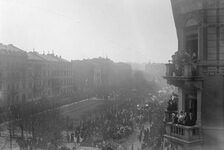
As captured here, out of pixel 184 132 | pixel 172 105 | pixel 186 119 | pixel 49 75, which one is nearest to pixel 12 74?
pixel 49 75

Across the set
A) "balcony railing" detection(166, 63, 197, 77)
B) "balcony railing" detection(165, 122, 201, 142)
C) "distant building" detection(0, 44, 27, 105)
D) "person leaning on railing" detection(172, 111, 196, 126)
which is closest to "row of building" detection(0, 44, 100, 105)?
"distant building" detection(0, 44, 27, 105)

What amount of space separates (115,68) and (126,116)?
3108 inches

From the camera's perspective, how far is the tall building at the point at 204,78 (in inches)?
448

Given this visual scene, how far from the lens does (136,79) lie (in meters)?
121

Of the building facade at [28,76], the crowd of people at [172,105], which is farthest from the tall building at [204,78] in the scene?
the building facade at [28,76]

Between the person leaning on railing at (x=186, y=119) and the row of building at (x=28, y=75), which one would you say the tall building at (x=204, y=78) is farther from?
the row of building at (x=28, y=75)

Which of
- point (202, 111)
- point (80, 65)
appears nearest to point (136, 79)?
point (80, 65)

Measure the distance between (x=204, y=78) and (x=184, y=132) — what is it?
2154 mm

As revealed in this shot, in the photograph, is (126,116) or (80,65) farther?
(80,65)

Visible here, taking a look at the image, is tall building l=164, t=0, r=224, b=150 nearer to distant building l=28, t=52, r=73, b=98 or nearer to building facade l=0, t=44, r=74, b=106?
building facade l=0, t=44, r=74, b=106

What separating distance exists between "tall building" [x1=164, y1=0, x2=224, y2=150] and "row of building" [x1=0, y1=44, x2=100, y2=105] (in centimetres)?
4646

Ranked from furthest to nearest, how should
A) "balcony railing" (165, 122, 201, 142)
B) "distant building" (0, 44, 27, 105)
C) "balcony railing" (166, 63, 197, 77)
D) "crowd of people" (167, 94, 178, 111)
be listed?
"distant building" (0, 44, 27, 105) → "crowd of people" (167, 94, 178, 111) → "balcony railing" (166, 63, 197, 77) → "balcony railing" (165, 122, 201, 142)

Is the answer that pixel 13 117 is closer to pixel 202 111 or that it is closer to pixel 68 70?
pixel 202 111

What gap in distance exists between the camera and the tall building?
11.4 m
